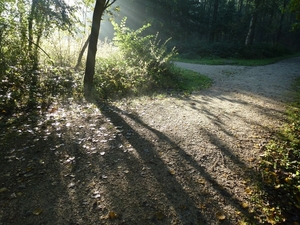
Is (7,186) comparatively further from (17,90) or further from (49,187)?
(17,90)

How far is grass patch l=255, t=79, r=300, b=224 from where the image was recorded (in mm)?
2640

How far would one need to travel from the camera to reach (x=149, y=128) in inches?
183

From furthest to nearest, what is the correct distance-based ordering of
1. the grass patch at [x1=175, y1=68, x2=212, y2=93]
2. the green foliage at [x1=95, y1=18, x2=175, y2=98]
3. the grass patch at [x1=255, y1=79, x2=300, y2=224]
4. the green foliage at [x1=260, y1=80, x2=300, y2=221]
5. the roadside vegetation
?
the roadside vegetation → the grass patch at [x1=175, y1=68, x2=212, y2=93] → the green foliage at [x1=95, y1=18, x2=175, y2=98] → the green foliage at [x1=260, y1=80, x2=300, y2=221] → the grass patch at [x1=255, y1=79, x2=300, y2=224]

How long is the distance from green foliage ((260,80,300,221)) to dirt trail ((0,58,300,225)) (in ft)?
0.66

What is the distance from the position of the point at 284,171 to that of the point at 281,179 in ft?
0.79

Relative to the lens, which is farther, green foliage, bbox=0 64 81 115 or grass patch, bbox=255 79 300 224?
green foliage, bbox=0 64 81 115

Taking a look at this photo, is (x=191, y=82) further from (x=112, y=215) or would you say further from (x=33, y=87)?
(x=112, y=215)

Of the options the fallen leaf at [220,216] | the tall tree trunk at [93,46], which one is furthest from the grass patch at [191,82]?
the fallen leaf at [220,216]

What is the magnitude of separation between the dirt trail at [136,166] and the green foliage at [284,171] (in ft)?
0.66

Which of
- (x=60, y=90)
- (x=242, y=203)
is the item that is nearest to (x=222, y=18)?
(x=60, y=90)

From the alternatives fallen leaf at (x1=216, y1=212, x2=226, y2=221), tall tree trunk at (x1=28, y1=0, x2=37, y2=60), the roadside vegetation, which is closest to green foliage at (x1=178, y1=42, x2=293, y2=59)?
the roadside vegetation

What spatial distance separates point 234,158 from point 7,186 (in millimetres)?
3525

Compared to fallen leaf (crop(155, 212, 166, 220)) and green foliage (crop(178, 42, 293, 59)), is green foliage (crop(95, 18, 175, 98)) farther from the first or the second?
green foliage (crop(178, 42, 293, 59))

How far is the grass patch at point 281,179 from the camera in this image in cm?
264
